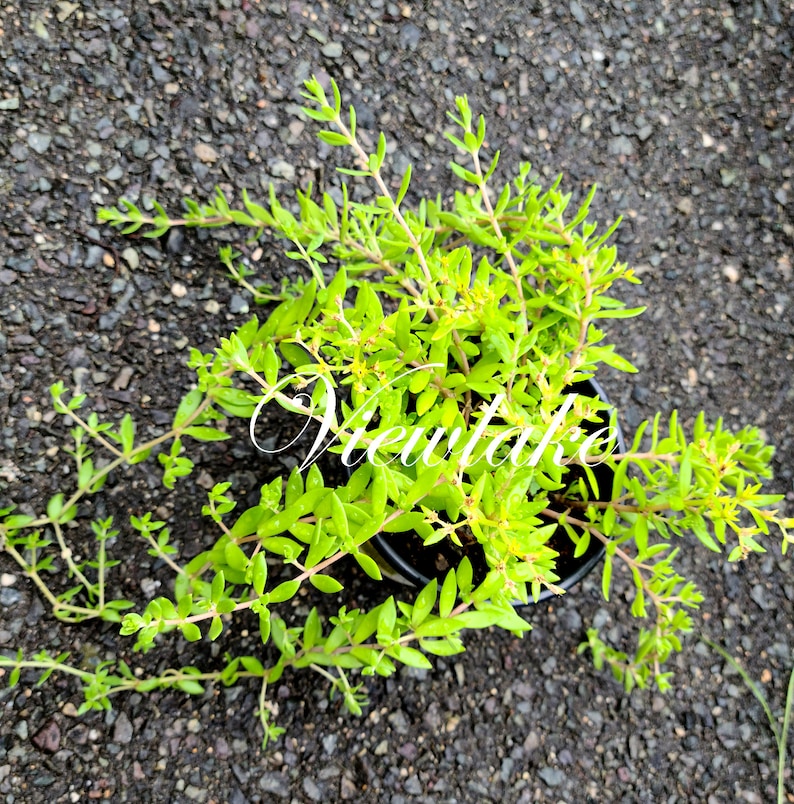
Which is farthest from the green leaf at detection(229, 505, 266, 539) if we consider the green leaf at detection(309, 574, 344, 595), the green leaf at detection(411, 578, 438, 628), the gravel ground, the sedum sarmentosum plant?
the gravel ground

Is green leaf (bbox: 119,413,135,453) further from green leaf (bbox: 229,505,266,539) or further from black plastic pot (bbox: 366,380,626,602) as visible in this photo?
black plastic pot (bbox: 366,380,626,602)

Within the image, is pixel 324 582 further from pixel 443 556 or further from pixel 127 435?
pixel 127 435

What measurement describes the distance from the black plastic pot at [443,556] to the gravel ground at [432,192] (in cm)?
32

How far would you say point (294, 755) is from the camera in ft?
4.62

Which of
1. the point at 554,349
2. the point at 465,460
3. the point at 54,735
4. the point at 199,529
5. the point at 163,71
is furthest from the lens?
the point at 163,71

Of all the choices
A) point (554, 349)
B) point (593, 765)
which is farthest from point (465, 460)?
point (593, 765)

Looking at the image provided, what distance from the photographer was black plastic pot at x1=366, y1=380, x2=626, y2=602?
1.21 m

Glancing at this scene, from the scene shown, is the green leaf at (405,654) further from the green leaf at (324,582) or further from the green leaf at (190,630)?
the green leaf at (190,630)

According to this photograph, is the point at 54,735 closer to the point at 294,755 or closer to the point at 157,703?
the point at 157,703

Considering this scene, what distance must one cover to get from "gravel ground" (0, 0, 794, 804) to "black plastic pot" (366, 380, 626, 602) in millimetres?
316

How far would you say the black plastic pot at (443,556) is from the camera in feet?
3.98

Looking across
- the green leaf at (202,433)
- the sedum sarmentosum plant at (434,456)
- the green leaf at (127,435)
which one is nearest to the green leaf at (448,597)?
the sedum sarmentosum plant at (434,456)

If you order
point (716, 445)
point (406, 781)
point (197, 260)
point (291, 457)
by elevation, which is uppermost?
point (716, 445)

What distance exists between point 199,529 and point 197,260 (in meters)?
0.54
